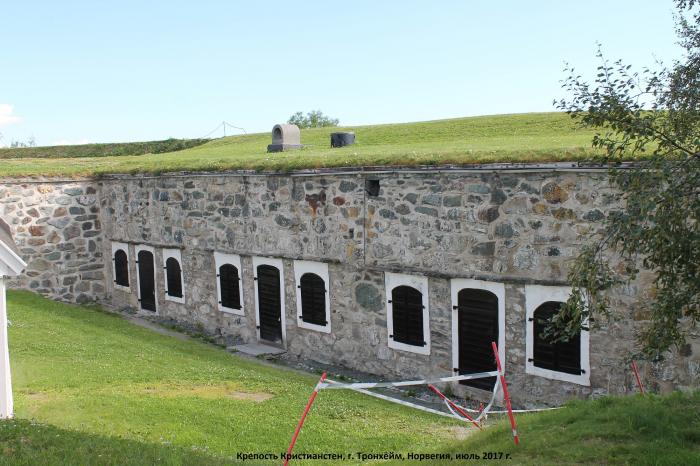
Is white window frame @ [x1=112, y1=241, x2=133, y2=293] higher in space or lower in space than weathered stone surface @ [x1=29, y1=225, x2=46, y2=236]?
lower

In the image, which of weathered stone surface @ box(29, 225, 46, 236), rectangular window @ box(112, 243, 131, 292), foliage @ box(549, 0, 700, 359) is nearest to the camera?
foliage @ box(549, 0, 700, 359)

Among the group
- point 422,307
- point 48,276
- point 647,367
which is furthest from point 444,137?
point 48,276

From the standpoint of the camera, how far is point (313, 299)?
40.5 ft

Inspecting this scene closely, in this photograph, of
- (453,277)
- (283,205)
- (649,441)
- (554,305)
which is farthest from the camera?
(283,205)

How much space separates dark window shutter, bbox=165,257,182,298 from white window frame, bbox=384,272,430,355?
5.83 metres

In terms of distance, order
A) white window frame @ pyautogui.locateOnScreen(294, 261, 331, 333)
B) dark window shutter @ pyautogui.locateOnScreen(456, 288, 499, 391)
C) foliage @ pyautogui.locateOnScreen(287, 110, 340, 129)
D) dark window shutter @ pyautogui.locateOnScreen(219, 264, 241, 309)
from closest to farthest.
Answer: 1. dark window shutter @ pyautogui.locateOnScreen(456, 288, 499, 391)
2. white window frame @ pyautogui.locateOnScreen(294, 261, 331, 333)
3. dark window shutter @ pyautogui.locateOnScreen(219, 264, 241, 309)
4. foliage @ pyautogui.locateOnScreen(287, 110, 340, 129)

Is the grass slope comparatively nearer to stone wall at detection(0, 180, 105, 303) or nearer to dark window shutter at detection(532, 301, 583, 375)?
dark window shutter at detection(532, 301, 583, 375)

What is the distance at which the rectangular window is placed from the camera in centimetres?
1669

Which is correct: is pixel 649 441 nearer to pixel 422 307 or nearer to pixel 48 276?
pixel 422 307

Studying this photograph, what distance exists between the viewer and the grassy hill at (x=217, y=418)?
592cm

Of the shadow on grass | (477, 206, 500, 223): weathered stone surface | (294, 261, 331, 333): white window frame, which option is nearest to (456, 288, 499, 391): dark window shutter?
(477, 206, 500, 223): weathered stone surface

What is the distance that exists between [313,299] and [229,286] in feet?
7.99

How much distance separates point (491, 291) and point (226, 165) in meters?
6.25

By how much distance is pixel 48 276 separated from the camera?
54.6ft
